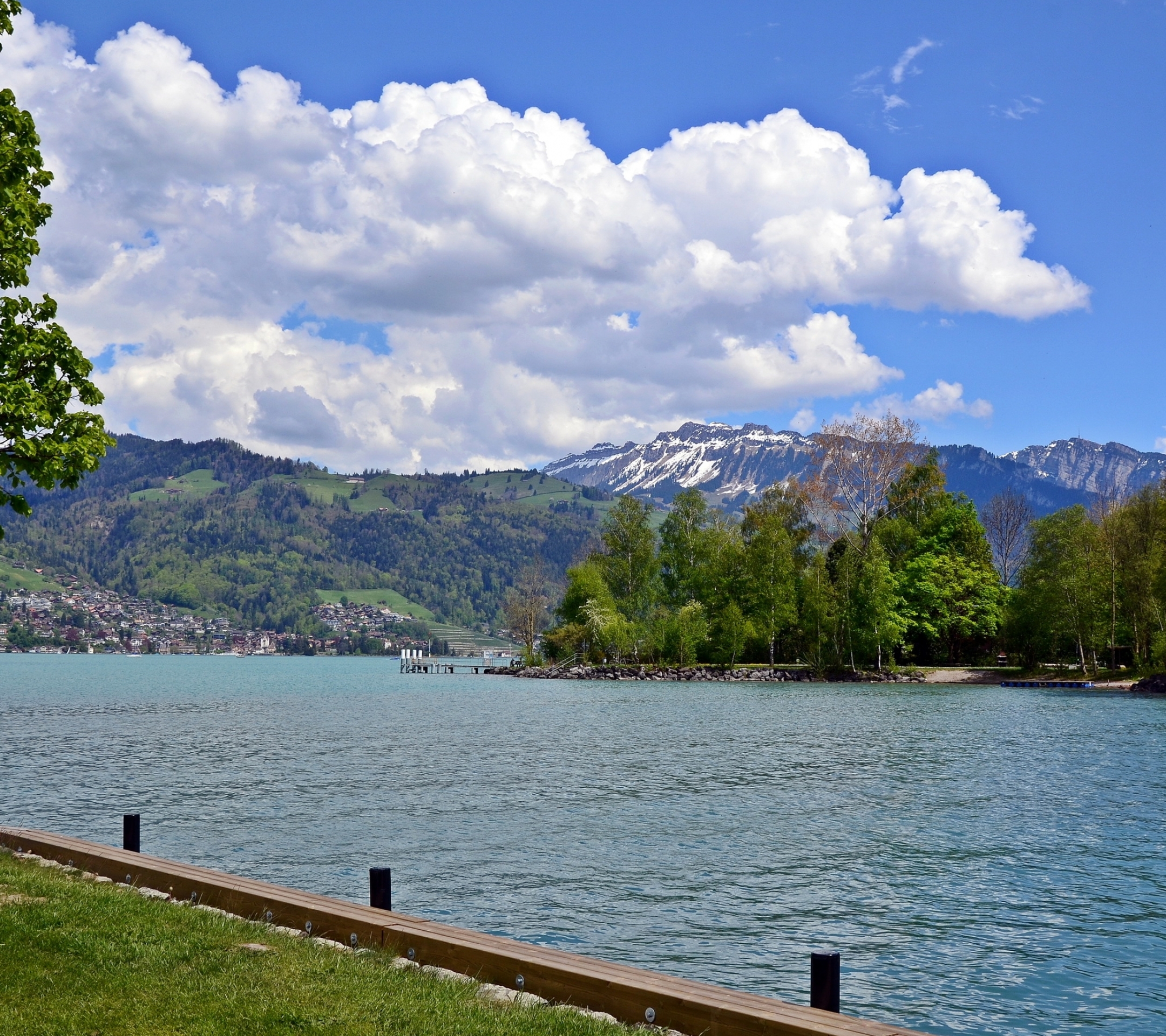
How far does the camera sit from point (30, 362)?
18.1 meters

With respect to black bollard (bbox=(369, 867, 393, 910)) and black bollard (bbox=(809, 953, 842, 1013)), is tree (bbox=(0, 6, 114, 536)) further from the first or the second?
black bollard (bbox=(809, 953, 842, 1013))

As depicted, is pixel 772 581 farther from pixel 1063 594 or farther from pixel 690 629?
pixel 1063 594

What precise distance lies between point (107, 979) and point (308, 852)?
1246 cm

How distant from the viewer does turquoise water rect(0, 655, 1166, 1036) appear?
50.0 ft

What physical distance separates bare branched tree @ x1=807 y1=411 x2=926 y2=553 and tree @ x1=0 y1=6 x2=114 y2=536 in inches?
3520

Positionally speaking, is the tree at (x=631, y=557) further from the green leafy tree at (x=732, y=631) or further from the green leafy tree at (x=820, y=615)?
the green leafy tree at (x=820, y=615)

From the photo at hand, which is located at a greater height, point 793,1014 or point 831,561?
point 831,561

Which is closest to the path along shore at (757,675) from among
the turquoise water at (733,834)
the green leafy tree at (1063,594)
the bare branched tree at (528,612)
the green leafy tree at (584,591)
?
the green leafy tree at (1063,594)

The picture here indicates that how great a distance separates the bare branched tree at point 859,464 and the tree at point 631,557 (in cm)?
2834

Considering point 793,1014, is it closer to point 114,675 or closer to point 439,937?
point 439,937

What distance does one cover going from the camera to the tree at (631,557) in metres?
129

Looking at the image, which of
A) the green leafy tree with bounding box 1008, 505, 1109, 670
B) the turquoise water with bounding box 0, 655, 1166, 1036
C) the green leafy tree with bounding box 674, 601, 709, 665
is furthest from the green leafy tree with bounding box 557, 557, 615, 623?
the turquoise water with bounding box 0, 655, 1166, 1036

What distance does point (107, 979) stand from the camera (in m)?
10.4

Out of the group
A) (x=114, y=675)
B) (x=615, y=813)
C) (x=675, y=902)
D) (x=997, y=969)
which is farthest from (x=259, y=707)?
(x=114, y=675)
